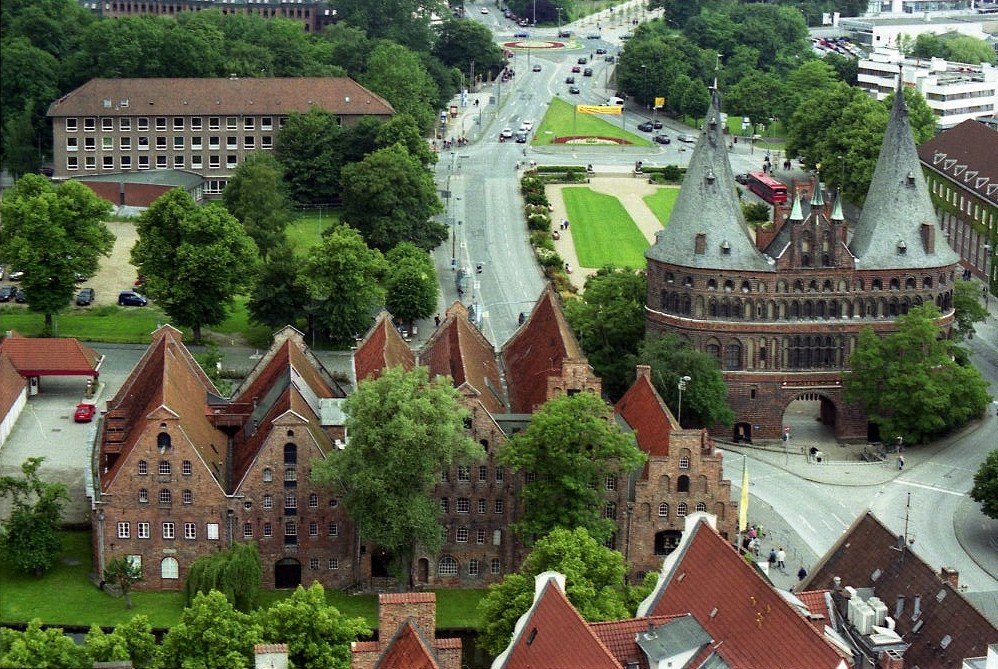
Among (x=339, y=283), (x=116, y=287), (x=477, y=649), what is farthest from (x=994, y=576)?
(x=116, y=287)

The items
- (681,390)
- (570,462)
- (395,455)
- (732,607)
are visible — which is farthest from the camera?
(681,390)

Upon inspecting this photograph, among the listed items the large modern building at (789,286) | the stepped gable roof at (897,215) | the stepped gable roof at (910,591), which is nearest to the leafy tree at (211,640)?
the stepped gable roof at (910,591)

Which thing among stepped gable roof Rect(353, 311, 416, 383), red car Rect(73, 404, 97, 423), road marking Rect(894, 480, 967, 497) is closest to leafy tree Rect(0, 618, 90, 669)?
stepped gable roof Rect(353, 311, 416, 383)

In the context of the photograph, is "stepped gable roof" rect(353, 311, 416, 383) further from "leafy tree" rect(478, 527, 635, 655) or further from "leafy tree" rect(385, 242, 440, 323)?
"leafy tree" rect(385, 242, 440, 323)

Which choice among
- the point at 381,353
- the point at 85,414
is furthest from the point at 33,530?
the point at 85,414

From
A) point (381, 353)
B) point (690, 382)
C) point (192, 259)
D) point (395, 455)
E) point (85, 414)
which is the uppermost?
point (395, 455)

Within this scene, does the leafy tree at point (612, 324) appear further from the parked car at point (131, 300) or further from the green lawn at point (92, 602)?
the parked car at point (131, 300)

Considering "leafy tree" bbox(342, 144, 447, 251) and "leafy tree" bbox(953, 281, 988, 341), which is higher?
"leafy tree" bbox(953, 281, 988, 341)

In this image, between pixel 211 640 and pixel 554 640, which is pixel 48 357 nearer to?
pixel 211 640
